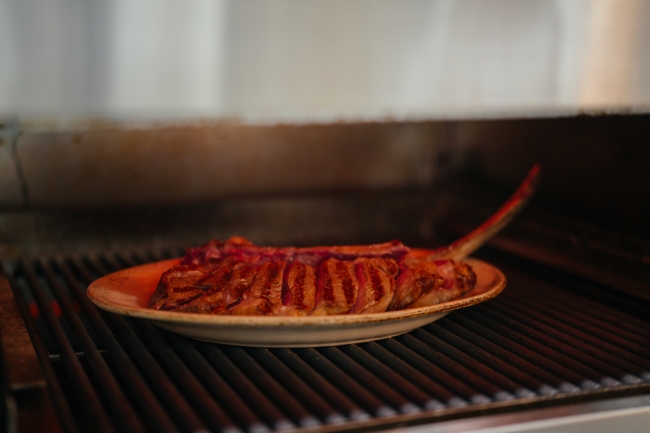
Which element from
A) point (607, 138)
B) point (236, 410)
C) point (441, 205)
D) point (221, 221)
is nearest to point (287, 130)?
point (221, 221)

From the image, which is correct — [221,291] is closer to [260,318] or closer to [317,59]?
[260,318]

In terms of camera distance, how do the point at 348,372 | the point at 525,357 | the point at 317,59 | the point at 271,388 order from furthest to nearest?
the point at 525,357, the point at 348,372, the point at 271,388, the point at 317,59

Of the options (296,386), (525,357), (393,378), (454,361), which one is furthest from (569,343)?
(296,386)

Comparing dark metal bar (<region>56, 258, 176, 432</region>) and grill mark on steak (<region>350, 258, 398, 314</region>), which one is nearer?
dark metal bar (<region>56, 258, 176, 432</region>)

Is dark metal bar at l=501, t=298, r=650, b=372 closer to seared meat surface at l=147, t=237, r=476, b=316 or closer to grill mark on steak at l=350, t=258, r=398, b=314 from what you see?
seared meat surface at l=147, t=237, r=476, b=316

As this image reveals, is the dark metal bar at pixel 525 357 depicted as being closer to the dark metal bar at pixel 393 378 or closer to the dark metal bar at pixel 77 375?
the dark metal bar at pixel 393 378

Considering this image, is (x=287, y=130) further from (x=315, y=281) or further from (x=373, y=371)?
(x=373, y=371)

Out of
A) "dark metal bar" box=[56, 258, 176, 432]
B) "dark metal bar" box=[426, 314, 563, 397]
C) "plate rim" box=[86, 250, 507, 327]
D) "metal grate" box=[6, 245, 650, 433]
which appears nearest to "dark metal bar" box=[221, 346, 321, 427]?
"metal grate" box=[6, 245, 650, 433]
